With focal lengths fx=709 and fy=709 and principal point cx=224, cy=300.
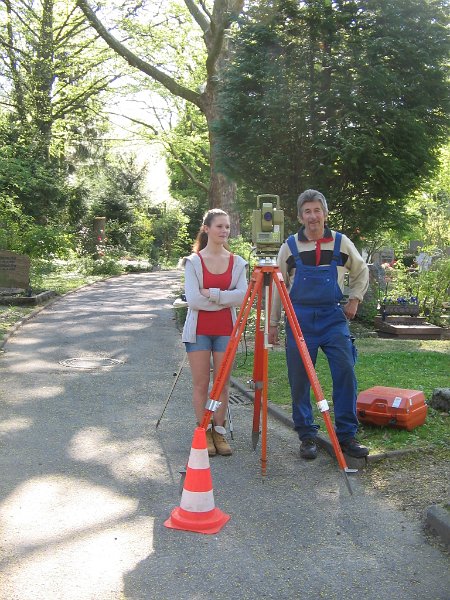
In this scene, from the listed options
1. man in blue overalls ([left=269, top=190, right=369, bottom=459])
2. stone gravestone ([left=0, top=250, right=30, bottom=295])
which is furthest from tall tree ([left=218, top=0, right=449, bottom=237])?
stone gravestone ([left=0, top=250, right=30, bottom=295])

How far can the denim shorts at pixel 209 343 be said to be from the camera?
559cm

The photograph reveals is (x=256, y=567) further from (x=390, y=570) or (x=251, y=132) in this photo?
(x=251, y=132)

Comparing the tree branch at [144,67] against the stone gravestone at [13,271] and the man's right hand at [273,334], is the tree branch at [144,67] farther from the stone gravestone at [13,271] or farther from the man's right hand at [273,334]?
the man's right hand at [273,334]

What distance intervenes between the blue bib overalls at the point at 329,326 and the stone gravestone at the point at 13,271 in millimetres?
12758

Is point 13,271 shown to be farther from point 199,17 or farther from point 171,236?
point 171,236

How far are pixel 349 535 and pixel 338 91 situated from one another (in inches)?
364

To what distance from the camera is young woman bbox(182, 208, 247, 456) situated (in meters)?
5.50

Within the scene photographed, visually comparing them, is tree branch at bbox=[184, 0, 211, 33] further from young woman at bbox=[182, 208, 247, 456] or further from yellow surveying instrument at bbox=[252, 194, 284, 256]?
yellow surveying instrument at bbox=[252, 194, 284, 256]

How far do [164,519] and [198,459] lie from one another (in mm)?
413

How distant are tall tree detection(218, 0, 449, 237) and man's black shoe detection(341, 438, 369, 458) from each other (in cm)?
715

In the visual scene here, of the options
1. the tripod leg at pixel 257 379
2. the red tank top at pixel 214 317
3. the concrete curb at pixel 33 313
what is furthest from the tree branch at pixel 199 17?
the tripod leg at pixel 257 379

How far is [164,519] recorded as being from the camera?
4293mm

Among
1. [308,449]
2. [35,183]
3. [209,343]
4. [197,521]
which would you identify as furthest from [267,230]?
[35,183]

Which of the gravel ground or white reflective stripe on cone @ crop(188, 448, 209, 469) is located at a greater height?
white reflective stripe on cone @ crop(188, 448, 209, 469)
